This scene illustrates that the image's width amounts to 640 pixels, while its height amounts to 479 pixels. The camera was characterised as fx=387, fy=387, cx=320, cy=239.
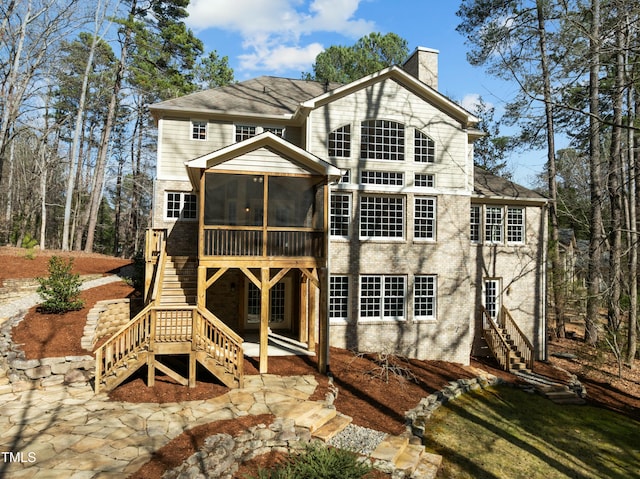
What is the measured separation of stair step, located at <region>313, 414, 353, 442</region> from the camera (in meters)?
7.72

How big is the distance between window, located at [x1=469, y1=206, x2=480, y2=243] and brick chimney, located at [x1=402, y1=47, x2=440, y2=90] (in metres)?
5.68

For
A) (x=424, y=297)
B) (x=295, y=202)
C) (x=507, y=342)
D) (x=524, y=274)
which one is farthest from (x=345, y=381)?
(x=524, y=274)

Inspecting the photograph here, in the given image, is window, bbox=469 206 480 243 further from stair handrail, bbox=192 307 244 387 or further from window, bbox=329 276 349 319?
stair handrail, bbox=192 307 244 387

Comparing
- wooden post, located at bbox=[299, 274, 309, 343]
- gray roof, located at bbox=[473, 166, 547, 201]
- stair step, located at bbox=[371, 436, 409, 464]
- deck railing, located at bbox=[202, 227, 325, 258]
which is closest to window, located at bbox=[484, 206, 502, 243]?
gray roof, located at bbox=[473, 166, 547, 201]

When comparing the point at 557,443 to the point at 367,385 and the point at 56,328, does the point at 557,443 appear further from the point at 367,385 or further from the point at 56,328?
the point at 56,328

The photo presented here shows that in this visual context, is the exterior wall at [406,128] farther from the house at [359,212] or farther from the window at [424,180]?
the window at [424,180]

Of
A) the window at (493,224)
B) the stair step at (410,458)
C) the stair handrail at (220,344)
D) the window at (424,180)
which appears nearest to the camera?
the stair step at (410,458)

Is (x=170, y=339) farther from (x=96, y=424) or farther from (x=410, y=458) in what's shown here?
(x=410, y=458)

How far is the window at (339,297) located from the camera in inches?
552

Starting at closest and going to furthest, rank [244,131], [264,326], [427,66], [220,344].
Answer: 1. [220,344]
2. [264,326]
3. [244,131]
4. [427,66]

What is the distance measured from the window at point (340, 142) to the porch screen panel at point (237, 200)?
9.91 ft

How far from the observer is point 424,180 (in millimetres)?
15016

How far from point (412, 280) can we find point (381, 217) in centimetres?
265

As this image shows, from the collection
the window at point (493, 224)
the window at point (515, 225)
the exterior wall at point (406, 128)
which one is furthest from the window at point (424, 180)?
the window at point (515, 225)
